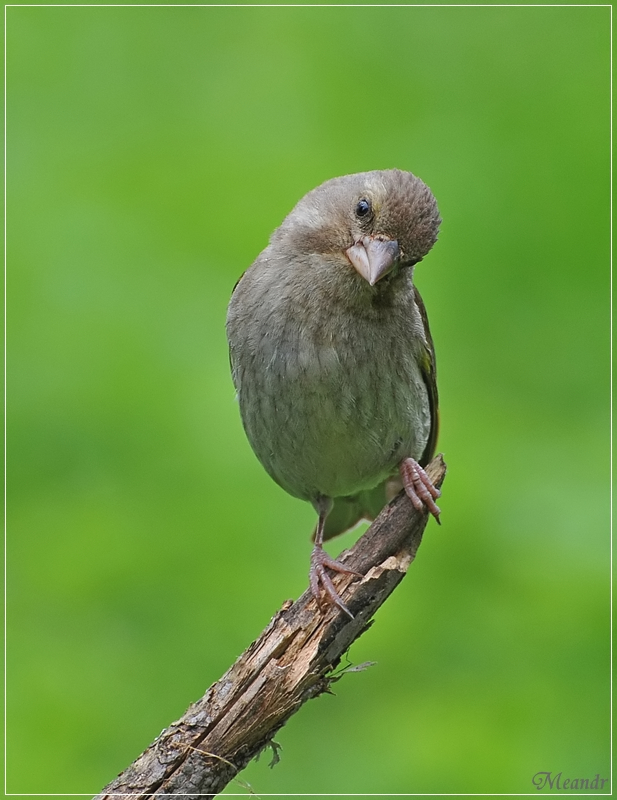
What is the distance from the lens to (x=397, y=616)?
8078 mm

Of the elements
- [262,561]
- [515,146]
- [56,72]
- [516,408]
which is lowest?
[262,561]

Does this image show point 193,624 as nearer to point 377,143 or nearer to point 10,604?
point 10,604

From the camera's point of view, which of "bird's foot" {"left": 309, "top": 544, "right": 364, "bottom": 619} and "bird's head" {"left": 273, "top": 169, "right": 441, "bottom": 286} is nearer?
"bird's foot" {"left": 309, "top": 544, "right": 364, "bottom": 619}

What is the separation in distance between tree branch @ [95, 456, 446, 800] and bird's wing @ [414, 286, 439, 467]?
1.10m

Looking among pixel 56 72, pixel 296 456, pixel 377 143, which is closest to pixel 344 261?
pixel 296 456

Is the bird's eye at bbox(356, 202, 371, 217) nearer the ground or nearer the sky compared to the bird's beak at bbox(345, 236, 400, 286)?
nearer the sky

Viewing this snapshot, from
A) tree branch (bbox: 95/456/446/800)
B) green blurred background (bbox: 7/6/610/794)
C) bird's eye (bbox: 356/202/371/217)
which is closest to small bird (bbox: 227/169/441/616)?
bird's eye (bbox: 356/202/371/217)

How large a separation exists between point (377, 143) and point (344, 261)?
6.02 meters

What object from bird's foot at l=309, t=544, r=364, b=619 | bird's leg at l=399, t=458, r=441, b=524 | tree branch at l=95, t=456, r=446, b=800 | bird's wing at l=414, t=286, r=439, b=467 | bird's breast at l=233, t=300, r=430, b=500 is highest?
bird's wing at l=414, t=286, r=439, b=467

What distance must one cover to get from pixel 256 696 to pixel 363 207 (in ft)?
6.00

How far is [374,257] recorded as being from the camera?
17.0ft

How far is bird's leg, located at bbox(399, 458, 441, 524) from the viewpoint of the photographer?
555 cm

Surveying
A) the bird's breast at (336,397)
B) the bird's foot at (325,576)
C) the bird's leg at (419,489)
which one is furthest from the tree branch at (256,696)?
the bird's breast at (336,397)

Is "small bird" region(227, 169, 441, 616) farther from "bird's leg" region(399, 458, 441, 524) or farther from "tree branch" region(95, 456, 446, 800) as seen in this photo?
"tree branch" region(95, 456, 446, 800)
